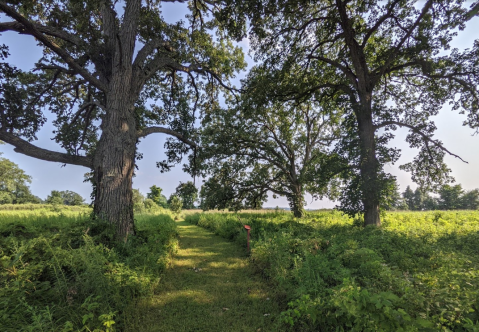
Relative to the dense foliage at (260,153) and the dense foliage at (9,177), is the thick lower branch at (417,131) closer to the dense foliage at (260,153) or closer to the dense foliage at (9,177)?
the dense foliage at (260,153)

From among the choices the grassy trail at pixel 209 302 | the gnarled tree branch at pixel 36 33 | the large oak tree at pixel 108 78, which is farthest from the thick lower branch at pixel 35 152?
the grassy trail at pixel 209 302

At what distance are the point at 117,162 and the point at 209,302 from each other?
4669 mm

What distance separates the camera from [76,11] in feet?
19.8

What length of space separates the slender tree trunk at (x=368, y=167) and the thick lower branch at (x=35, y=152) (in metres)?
10.7

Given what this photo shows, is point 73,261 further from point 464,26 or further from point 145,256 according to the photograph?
point 464,26

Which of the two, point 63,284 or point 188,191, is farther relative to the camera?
point 188,191

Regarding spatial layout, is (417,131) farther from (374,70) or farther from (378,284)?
(378,284)

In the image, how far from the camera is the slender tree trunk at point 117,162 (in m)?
5.77

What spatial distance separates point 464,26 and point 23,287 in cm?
1506

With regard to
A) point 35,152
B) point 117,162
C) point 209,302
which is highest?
point 35,152

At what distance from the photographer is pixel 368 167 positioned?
8.52 m

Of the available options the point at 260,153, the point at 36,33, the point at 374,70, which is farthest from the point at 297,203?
the point at 36,33

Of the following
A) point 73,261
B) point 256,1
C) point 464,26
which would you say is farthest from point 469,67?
point 73,261

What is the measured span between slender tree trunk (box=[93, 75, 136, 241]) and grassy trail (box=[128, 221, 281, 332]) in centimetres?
230
